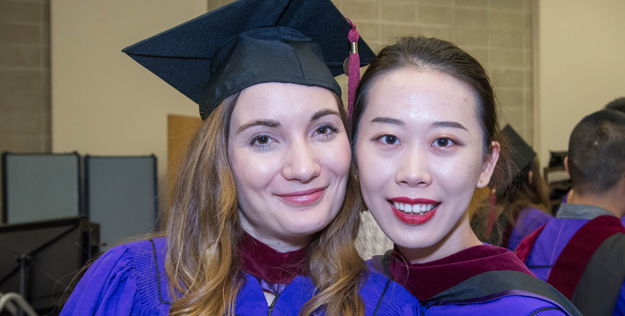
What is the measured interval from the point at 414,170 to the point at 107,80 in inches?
148

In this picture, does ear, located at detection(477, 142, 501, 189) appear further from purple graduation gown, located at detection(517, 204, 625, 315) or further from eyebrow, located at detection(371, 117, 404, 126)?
purple graduation gown, located at detection(517, 204, 625, 315)

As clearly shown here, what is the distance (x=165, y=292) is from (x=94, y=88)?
3.51 metres

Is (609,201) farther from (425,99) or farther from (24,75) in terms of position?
(24,75)

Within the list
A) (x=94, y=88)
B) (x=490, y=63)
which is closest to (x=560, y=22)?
(x=490, y=63)

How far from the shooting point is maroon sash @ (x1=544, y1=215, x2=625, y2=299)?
2.04m

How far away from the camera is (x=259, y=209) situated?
1269mm

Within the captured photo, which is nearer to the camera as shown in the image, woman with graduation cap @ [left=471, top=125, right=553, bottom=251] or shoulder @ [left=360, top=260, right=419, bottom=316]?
shoulder @ [left=360, top=260, right=419, bottom=316]

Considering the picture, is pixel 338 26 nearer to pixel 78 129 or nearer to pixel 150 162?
pixel 150 162

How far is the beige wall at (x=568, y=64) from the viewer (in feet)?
16.8

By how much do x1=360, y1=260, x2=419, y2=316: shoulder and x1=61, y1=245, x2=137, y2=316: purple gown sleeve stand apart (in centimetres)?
63

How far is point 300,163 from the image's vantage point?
1.21m

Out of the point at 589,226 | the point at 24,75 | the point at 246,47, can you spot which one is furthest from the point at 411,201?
the point at 24,75

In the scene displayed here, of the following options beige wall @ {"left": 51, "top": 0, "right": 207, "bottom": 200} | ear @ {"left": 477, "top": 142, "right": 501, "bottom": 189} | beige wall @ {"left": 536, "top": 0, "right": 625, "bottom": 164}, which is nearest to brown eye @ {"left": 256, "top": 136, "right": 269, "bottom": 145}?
ear @ {"left": 477, "top": 142, "right": 501, "bottom": 189}

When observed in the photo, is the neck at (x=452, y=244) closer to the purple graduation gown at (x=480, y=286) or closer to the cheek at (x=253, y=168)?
the purple graduation gown at (x=480, y=286)
